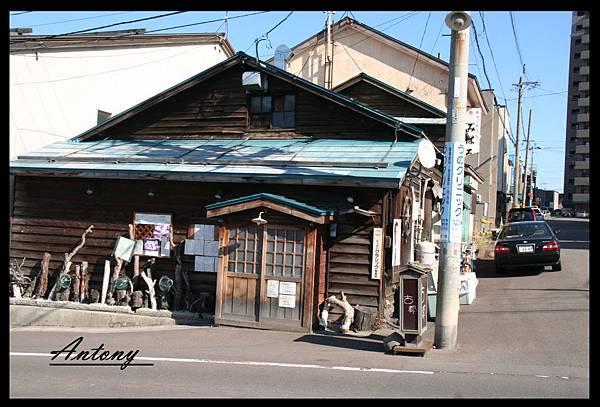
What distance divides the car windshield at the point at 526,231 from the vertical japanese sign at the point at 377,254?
734 cm

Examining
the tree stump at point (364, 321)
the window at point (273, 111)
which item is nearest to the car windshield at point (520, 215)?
the window at point (273, 111)

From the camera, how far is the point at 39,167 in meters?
13.7

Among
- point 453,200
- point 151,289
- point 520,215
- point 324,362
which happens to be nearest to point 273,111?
point 151,289

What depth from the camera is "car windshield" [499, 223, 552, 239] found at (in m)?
16.8

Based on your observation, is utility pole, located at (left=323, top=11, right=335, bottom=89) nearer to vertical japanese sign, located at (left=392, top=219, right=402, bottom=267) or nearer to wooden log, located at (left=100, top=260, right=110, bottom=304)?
vertical japanese sign, located at (left=392, top=219, right=402, bottom=267)

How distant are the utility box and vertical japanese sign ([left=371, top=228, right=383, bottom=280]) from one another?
1.80m

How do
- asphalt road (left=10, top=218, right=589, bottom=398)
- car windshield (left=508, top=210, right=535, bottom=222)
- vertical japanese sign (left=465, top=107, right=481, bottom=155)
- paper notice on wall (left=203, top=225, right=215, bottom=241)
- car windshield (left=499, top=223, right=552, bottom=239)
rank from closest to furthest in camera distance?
asphalt road (left=10, top=218, right=589, bottom=398), paper notice on wall (left=203, top=225, right=215, bottom=241), vertical japanese sign (left=465, top=107, right=481, bottom=155), car windshield (left=499, top=223, right=552, bottom=239), car windshield (left=508, top=210, right=535, bottom=222)

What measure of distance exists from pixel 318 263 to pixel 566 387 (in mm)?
5490

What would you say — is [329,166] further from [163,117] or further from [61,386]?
[61,386]

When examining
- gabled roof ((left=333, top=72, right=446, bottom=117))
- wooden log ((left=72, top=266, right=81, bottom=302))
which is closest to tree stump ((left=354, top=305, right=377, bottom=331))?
wooden log ((left=72, top=266, right=81, bottom=302))

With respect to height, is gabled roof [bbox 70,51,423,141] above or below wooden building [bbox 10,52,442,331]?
above

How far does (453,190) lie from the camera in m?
9.77

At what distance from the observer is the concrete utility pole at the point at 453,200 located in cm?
954

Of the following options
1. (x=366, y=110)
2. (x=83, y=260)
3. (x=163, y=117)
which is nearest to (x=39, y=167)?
(x=83, y=260)
